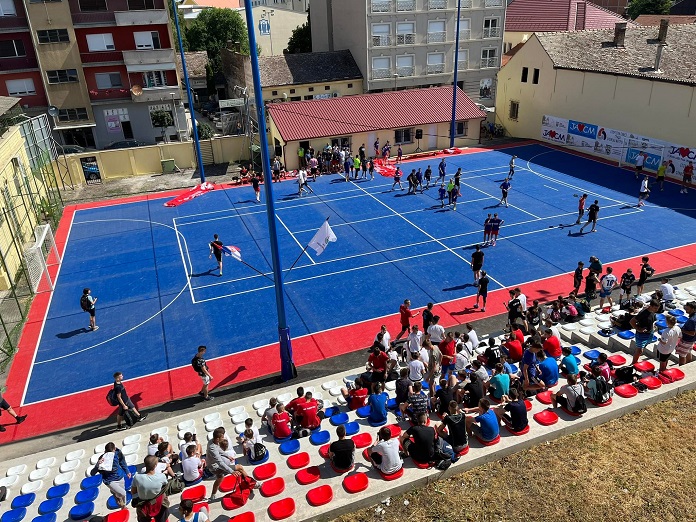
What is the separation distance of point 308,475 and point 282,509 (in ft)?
3.62

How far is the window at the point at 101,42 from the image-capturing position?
46.8m

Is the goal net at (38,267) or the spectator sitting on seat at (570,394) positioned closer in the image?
the spectator sitting on seat at (570,394)

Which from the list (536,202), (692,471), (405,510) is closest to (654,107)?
(536,202)

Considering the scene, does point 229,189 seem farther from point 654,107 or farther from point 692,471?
point 692,471

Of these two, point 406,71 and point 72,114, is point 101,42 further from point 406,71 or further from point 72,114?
point 406,71

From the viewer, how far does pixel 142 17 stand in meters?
46.9

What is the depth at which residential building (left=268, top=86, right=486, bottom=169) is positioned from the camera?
40594 millimetres

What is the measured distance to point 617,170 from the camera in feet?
124

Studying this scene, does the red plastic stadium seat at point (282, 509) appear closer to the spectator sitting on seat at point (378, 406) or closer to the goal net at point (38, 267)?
the spectator sitting on seat at point (378, 406)

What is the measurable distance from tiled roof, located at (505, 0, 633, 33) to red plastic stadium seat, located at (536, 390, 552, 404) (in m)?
65.5

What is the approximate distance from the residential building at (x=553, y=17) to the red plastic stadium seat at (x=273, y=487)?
229ft

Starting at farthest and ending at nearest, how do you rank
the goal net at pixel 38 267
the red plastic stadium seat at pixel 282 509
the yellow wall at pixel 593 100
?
the yellow wall at pixel 593 100 < the goal net at pixel 38 267 < the red plastic stadium seat at pixel 282 509

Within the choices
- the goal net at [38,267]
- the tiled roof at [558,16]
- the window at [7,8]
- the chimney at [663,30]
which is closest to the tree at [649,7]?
the tiled roof at [558,16]

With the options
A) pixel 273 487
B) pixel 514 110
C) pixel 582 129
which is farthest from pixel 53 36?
pixel 273 487
